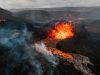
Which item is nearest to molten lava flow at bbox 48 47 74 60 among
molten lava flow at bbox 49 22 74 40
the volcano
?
the volcano

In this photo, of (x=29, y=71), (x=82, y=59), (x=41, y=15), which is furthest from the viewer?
(x=41, y=15)

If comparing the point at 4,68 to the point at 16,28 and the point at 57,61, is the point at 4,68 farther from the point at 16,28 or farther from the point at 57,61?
the point at 16,28

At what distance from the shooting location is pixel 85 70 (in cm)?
1616

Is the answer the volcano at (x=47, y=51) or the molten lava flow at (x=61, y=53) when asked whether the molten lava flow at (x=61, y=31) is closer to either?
the volcano at (x=47, y=51)

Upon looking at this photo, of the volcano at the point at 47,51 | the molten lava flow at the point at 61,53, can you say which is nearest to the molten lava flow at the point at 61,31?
the volcano at the point at 47,51

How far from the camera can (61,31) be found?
19.5 m

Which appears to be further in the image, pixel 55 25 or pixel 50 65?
pixel 55 25

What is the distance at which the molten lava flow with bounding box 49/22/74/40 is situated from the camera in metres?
19.4

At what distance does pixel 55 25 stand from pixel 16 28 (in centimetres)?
278

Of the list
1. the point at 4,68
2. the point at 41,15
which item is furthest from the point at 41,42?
the point at 41,15

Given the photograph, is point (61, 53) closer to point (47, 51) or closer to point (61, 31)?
point (47, 51)

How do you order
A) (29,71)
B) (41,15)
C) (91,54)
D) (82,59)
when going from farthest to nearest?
(41,15), (91,54), (82,59), (29,71)

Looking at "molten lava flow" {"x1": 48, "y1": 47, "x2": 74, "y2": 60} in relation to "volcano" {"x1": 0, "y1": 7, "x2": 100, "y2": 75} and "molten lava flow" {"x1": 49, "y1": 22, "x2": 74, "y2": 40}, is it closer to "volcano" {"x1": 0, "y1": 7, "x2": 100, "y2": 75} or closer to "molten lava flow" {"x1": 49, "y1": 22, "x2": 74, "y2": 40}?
"volcano" {"x1": 0, "y1": 7, "x2": 100, "y2": 75}

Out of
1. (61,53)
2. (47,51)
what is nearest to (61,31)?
(61,53)
